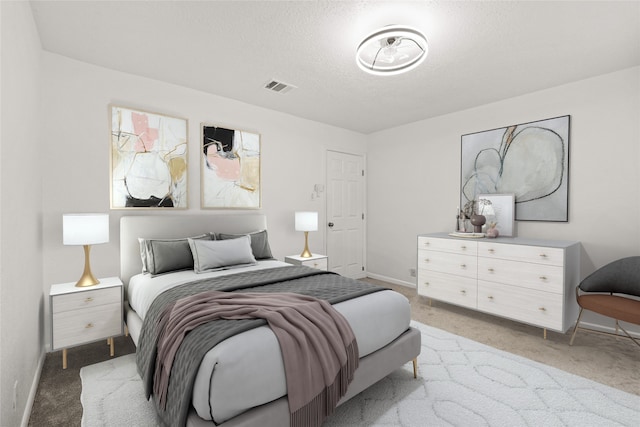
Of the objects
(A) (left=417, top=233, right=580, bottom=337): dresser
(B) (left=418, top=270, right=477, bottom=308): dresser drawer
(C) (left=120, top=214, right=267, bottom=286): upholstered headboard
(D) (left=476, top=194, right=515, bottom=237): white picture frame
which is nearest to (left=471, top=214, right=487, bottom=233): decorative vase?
(D) (left=476, top=194, right=515, bottom=237): white picture frame

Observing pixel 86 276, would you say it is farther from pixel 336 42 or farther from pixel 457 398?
pixel 457 398

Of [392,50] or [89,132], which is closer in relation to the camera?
[392,50]

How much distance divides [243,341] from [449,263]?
116 inches

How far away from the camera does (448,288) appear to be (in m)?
3.68

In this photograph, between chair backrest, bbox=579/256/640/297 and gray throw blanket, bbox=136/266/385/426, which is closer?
gray throw blanket, bbox=136/266/385/426

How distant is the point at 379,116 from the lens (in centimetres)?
443

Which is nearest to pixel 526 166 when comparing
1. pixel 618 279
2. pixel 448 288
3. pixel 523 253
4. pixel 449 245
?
pixel 523 253

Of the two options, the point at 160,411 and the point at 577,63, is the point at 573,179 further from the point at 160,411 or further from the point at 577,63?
the point at 160,411

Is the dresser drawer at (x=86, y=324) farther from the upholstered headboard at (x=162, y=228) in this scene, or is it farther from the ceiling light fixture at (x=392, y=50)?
the ceiling light fixture at (x=392, y=50)

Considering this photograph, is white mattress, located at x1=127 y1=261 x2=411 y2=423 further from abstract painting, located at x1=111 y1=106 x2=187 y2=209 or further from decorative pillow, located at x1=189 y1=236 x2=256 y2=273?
abstract painting, located at x1=111 y1=106 x2=187 y2=209

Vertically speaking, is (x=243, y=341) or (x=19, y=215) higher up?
(x=19, y=215)

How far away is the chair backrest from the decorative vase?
110 centimetres

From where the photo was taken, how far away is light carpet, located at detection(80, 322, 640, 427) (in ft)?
5.95

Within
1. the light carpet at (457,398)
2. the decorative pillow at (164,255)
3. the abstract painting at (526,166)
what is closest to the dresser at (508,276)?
the abstract painting at (526,166)
